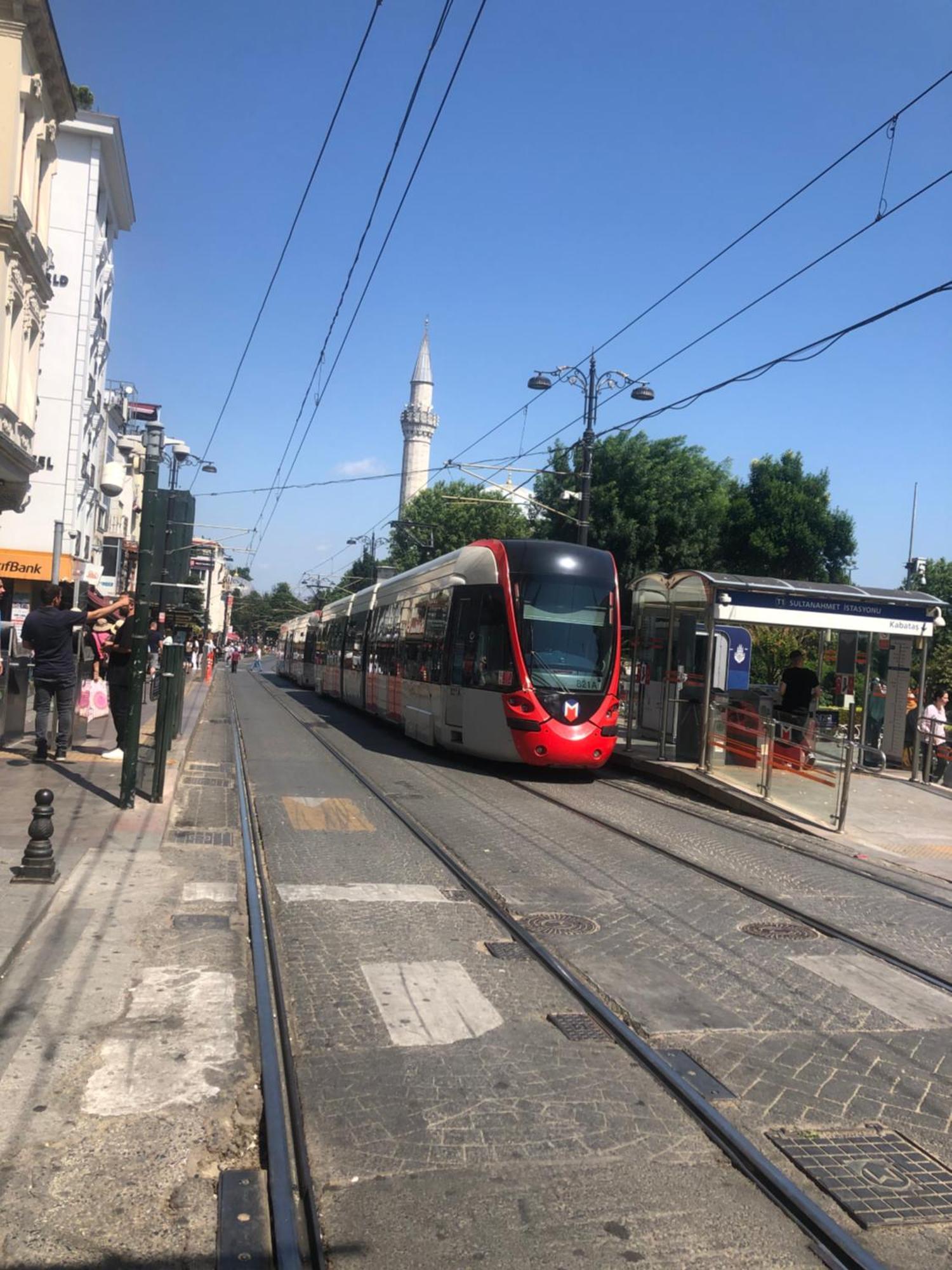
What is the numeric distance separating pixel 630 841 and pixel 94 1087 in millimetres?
6999

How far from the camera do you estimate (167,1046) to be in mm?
4848

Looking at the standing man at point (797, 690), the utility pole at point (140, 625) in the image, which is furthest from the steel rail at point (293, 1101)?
the standing man at point (797, 690)

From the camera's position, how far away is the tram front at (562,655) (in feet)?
47.9

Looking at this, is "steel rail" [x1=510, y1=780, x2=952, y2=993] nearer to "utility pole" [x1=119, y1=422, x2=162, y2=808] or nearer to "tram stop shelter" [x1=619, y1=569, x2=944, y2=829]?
"tram stop shelter" [x1=619, y1=569, x2=944, y2=829]

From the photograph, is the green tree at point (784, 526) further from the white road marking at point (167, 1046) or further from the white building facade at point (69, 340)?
the white road marking at point (167, 1046)

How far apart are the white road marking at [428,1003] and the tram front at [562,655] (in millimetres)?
8375

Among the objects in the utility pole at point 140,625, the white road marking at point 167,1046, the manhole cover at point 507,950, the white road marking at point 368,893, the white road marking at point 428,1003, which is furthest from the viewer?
the utility pole at point 140,625

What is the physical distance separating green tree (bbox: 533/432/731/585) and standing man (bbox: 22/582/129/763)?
2992 cm

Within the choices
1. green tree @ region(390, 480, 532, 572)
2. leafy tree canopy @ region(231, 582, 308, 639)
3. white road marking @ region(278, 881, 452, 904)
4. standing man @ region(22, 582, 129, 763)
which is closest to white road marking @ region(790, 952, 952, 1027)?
white road marking @ region(278, 881, 452, 904)

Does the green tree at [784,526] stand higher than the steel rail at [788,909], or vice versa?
the green tree at [784,526]

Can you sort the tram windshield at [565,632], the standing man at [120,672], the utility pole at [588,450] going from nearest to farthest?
1. the standing man at [120,672]
2. the tram windshield at [565,632]
3. the utility pole at [588,450]

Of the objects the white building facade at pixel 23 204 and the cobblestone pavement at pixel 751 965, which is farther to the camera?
the white building facade at pixel 23 204

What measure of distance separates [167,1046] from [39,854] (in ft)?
9.44

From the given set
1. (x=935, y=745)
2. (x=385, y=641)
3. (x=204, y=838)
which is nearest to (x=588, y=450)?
(x=385, y=641)
